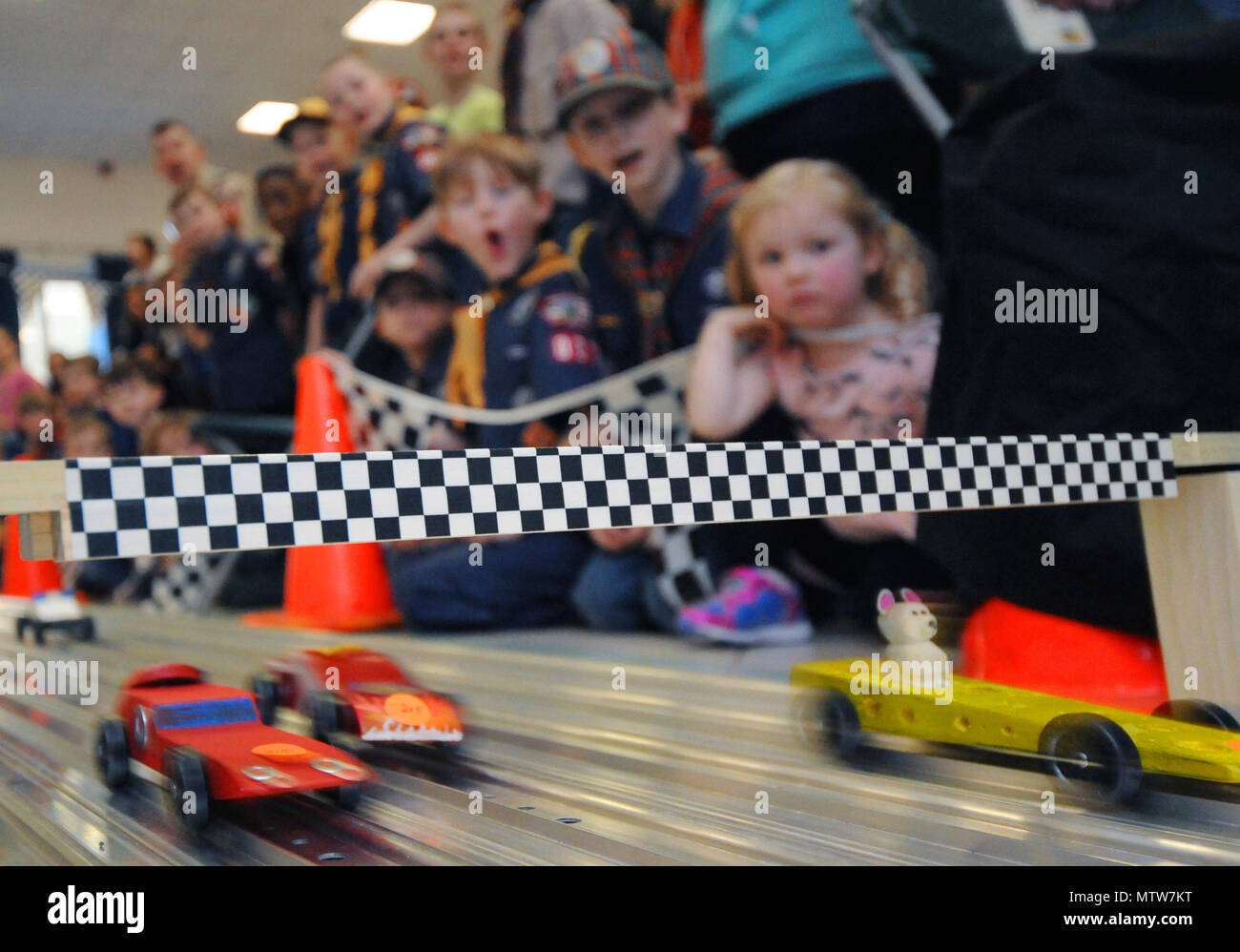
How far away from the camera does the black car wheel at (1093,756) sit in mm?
1328

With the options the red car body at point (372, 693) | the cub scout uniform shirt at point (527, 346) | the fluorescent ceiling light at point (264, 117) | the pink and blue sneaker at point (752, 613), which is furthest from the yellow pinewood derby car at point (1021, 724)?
the fluorescent ceiling light at point (264, 117)

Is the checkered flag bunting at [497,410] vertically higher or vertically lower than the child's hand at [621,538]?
higher

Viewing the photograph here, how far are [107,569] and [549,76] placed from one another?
3.18m

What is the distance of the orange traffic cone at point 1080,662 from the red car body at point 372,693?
92cm

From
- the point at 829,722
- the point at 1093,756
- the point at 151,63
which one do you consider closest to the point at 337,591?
the point at 829,722

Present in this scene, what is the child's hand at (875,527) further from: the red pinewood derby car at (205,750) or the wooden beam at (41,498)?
the wooden beam at (41,498)

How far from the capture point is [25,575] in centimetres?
489

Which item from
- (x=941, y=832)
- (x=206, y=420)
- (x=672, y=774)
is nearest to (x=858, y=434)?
(x=672, y=774)

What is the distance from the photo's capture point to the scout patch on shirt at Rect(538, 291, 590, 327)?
3.51 metres

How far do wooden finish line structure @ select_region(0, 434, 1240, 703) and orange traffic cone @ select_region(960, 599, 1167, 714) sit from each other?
0.28 feet

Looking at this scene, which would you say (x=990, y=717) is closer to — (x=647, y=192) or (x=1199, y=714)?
(x=1199, y=714)
